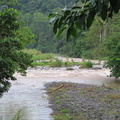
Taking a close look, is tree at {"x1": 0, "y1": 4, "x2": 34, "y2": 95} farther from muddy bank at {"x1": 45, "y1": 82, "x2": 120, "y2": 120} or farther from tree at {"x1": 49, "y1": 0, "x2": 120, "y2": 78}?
tree at {"x1": 49, "y1": 0, "x2": 120, "y2": 78}

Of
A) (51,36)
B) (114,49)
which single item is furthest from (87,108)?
(51,36)

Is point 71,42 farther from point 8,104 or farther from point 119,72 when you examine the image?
point 8,104

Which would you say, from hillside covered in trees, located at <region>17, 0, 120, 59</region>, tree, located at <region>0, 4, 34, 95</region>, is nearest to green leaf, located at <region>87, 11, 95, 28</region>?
tree, located at <region>0, 4, 34, 95</region>

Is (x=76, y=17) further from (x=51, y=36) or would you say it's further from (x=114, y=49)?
(x=51, y=36)

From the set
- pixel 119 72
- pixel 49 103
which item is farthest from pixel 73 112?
pixel 119 72

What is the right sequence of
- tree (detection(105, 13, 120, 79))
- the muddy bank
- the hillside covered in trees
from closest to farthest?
the muddy bank
tree (detection(105, 13, 120, 79))
the hillside covered in trees

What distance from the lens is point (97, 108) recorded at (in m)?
9.52

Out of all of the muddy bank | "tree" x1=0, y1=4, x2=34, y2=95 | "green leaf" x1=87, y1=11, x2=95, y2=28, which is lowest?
the muddy bank

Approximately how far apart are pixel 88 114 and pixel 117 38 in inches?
405

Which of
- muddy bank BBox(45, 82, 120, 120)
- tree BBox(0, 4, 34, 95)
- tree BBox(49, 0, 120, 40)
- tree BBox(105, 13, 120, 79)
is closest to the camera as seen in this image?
tree BBox(49, 0, 120, 40)

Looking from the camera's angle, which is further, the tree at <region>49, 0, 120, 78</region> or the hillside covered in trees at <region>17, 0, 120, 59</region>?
the hillside covered in trees at <region>17, 0, 120, 59</region>

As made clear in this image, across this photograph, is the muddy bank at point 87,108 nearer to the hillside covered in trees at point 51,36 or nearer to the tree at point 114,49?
the tree at point 114,49

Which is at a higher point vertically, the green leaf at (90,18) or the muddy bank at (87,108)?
the green leaf at (90,18)

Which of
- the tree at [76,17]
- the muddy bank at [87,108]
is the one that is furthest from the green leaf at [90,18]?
the muddy bank at [87,108]
